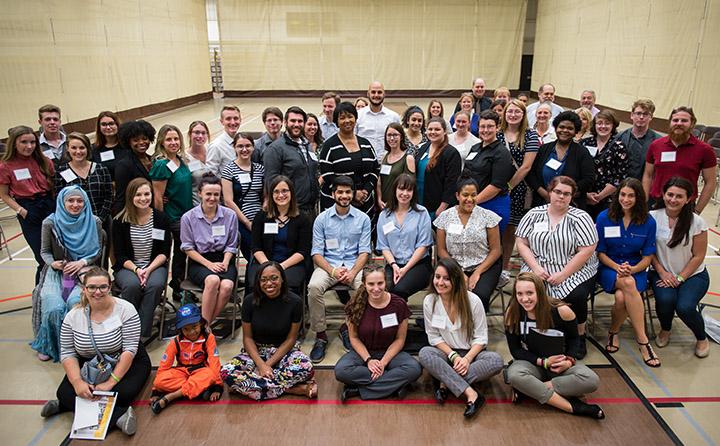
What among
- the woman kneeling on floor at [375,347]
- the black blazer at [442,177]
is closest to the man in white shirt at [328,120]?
the black blazer at [442,177]

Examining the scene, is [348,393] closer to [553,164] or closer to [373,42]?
[553,164]

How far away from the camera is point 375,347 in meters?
3.68

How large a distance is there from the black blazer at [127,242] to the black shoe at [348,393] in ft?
6.45

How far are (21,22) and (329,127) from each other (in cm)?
739

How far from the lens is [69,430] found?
322 cm

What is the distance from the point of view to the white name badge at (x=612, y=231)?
4000 mm

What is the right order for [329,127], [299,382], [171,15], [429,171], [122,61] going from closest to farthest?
[299,382] → [429,171] → [329,127] → [122,61] → [171,15]

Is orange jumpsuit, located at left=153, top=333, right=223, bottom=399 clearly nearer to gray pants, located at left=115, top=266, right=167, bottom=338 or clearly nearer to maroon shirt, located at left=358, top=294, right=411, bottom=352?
gray pants, located at left=115, top=266, right=167, bottom=338

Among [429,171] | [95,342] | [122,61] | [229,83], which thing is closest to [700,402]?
[429,171]

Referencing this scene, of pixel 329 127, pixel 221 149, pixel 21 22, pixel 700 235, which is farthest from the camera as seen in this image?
pixel 21 22

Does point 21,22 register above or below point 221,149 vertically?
above

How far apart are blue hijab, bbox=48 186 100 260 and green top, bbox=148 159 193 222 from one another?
66 centimetres

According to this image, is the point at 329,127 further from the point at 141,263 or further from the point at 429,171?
the point at 141,263

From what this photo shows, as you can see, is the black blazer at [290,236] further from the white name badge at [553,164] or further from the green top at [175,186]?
the white name badge at [553,164]
